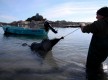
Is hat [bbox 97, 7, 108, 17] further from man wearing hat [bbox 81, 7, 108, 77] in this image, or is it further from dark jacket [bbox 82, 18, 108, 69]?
dark jacket [bbox 82, 18, 108, 69]

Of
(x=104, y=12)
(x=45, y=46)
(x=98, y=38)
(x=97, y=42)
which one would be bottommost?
(x=45, y=46)

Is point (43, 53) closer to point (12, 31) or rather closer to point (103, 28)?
point (103, 28)

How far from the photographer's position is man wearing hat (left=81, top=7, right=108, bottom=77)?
755cm

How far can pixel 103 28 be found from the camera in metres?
7.59

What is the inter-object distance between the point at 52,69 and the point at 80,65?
1.79 m

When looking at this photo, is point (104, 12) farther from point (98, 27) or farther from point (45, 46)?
point (45, 46)

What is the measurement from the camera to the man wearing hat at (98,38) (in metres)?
7.55

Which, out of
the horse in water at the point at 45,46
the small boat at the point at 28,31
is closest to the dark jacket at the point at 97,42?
the horse in water at the point at 45,46

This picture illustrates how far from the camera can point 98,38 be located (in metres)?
7.98

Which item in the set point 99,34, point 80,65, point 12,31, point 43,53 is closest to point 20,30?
point 12,31

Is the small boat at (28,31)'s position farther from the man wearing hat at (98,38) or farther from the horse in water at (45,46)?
the man wearing hat at (98,38)

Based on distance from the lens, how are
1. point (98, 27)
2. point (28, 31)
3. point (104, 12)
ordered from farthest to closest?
point (28, 31)
point (104, 12)
point (98, 27)

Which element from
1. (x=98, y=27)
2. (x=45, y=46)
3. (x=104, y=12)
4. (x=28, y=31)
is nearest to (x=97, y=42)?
(x=98, y=27)

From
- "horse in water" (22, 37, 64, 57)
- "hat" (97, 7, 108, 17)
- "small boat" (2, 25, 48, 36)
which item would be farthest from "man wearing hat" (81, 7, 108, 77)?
"small boat" (2, 25, 48, 36)
